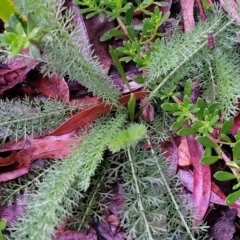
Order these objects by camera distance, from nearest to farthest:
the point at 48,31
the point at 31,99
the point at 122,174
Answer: the point at 48,31, the point at 122,174, the point at 31,99

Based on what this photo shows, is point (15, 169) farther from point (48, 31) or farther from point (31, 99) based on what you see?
point (48, 31)

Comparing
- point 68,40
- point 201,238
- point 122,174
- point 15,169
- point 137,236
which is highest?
point 68,40

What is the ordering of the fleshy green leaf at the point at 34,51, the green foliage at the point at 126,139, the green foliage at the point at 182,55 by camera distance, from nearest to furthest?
the fleshy green leaf at the point at 34,51, the green foliage at the point at 126,139, the green foliage at the point at 182,55

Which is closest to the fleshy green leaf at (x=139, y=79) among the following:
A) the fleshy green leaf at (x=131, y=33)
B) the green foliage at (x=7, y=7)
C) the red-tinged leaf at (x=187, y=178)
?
the fleshy green leaf at (x=131, y=33)

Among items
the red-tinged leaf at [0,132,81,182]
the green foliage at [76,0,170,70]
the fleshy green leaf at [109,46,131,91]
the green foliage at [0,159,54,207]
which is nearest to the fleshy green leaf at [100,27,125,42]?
the green foliage at [76,0,170,70]

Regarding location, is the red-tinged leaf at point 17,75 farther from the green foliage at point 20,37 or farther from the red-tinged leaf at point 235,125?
the red-tinged leaf at point 235,125

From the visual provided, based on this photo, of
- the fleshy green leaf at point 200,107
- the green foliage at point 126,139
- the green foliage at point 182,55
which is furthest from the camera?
the green foliage at point 182,55

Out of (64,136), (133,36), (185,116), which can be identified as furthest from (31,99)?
(185,116)

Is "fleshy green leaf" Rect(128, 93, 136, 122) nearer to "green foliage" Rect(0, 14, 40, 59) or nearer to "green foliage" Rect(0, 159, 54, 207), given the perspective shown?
"green foliage" Rect(0, 159, 54, 207)
